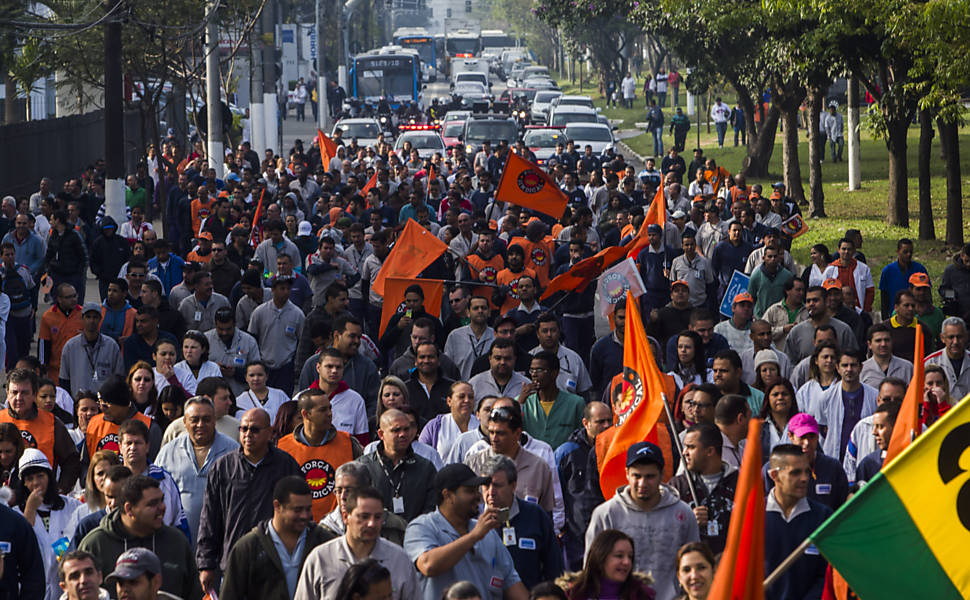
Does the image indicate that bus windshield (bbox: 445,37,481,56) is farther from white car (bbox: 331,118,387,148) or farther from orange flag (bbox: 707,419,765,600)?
orange flag (bbox: 707,419,765,600)

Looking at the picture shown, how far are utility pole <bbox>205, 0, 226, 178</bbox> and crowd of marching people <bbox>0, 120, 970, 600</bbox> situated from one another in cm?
1097

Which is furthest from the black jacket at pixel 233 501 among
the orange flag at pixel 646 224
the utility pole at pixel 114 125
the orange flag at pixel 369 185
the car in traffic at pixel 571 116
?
the car in traffic at pixel 571 116

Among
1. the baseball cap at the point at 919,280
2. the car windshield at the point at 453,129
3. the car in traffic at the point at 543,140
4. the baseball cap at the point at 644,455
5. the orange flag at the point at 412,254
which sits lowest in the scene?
the baseball cap at the point at 644,455

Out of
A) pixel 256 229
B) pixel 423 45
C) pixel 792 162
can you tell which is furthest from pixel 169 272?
pixel 423 45

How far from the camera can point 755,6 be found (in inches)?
1098

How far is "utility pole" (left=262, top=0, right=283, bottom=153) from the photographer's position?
3953 centimetres

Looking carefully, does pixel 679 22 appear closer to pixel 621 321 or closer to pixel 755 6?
pixel 755 6

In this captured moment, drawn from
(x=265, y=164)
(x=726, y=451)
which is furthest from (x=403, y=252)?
(x=265, y=164)

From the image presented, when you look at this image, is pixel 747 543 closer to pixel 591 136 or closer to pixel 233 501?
pixel 233 501

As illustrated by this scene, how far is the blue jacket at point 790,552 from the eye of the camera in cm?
827

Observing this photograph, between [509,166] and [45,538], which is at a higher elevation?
[509,166]

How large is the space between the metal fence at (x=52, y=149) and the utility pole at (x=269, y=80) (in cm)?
348

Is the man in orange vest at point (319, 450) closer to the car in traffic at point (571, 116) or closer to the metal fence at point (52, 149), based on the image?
the metal fence at point (52, 149)

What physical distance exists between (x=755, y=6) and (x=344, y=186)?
8032 mm
